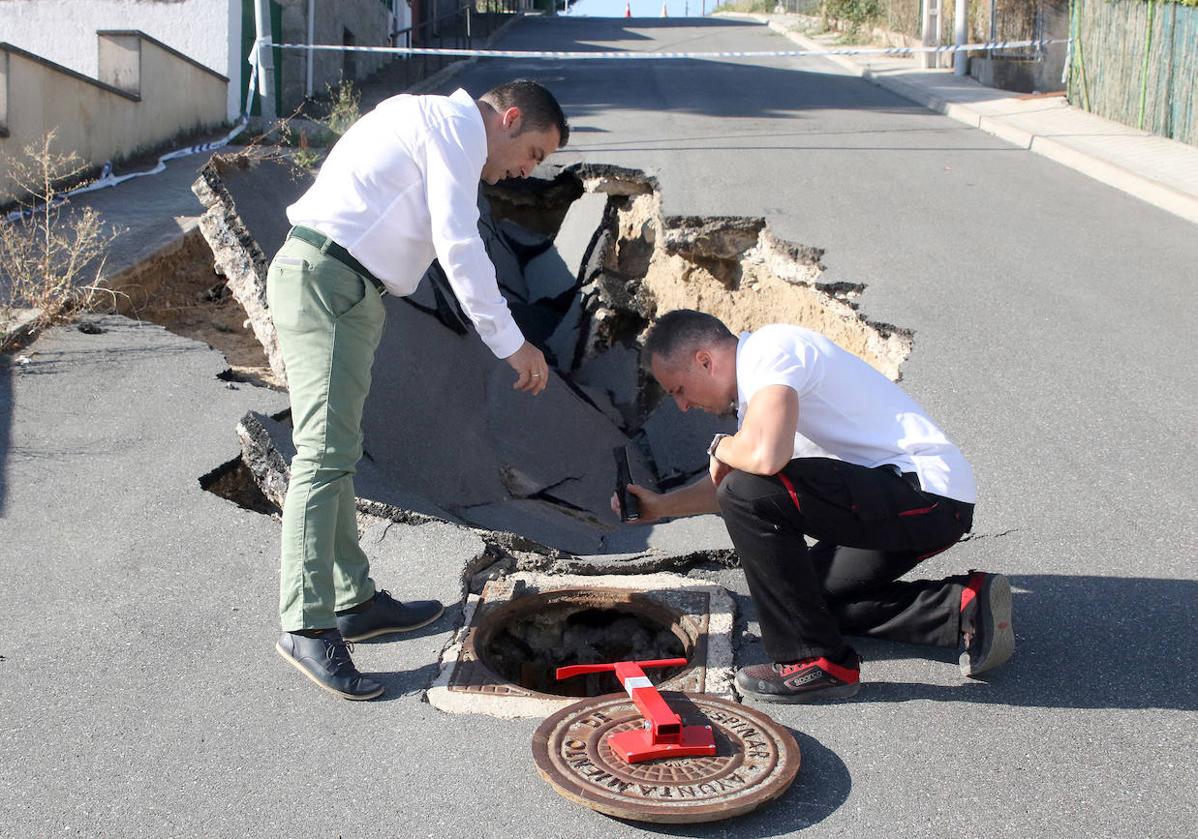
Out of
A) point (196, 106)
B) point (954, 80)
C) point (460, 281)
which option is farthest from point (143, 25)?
point (460, 281)

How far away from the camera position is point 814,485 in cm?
345

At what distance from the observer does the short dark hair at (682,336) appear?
350cm

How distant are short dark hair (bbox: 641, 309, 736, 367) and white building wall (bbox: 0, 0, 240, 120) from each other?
41.3 feet

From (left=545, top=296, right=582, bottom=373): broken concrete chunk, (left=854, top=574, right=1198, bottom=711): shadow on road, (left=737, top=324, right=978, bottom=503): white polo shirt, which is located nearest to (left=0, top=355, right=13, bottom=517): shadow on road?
(left=737, top=324, right=978, bottom=503): white polo shirt

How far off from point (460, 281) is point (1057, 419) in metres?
3.40

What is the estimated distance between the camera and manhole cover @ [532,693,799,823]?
9.67 feet

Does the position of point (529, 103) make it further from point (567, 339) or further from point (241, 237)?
point (567, 339)

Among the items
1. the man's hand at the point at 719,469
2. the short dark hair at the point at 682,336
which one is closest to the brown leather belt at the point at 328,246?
the short dark hair at the point at 682,336

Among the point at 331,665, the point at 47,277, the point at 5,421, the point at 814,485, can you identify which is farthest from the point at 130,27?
the point at 814,485

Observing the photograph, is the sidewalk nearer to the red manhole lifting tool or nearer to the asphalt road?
the asphalt road

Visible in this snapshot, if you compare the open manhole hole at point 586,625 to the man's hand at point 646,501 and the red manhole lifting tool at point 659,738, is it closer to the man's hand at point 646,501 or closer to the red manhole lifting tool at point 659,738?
the man's hand at point 646,501

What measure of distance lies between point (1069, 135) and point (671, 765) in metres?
11.8

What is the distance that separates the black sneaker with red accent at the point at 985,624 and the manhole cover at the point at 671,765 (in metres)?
0.68

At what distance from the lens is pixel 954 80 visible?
1852 centimetres
